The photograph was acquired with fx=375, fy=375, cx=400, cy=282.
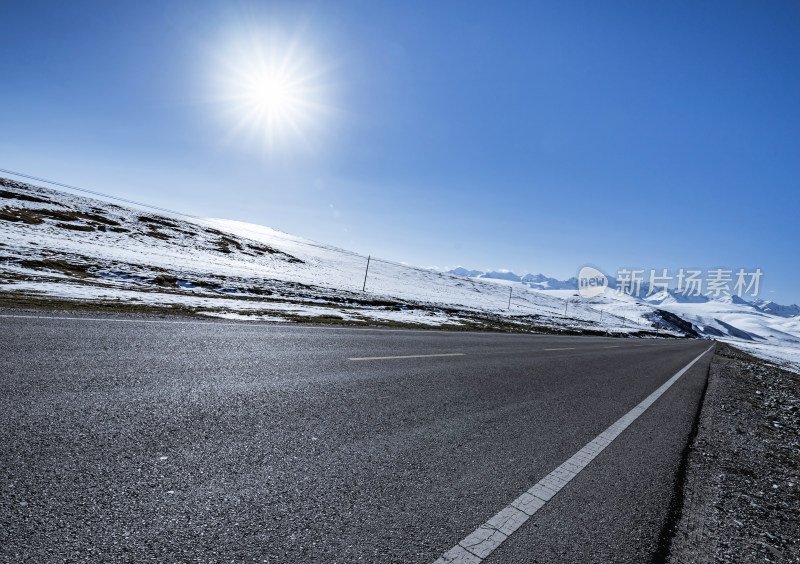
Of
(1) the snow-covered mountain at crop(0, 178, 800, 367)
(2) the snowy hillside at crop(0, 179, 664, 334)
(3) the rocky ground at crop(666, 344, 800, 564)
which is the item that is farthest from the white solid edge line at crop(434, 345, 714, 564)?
(2) the snowy hillside at crop(0, 179, 664, 334)

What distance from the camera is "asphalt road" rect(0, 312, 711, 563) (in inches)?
82.5

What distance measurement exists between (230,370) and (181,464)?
3012mm

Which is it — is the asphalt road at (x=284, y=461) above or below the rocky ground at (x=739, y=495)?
below

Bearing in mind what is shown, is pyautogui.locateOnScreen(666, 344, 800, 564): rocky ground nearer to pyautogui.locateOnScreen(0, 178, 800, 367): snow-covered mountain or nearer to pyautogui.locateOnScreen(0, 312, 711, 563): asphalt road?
pyautogui.locateOnScreen(0, 312, 711, 563): asphalt road

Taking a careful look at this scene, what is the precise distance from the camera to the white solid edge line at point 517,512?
2.22m

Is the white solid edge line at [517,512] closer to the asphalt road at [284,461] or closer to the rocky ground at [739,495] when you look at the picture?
the asphalt road at [284,461]

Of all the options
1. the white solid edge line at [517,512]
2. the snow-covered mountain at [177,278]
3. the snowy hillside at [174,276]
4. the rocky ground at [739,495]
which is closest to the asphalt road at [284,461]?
the white solid edge line at [517,512]

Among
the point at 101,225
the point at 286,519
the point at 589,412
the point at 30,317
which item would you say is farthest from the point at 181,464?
the point at 101,225

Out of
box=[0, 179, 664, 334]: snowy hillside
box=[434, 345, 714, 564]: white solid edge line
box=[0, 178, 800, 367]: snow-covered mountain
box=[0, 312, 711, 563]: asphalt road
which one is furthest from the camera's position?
box=[0, 179, 664, 334]: snowy hillside

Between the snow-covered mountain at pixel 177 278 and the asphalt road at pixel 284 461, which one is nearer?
the asphalt road at pixel 284 461

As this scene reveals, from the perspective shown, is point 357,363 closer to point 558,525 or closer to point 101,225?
point 558,525

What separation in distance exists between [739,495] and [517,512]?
2479mm

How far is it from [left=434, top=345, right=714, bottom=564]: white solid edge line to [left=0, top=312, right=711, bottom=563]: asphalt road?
0.06m

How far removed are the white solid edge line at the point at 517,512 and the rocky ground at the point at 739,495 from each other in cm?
83
